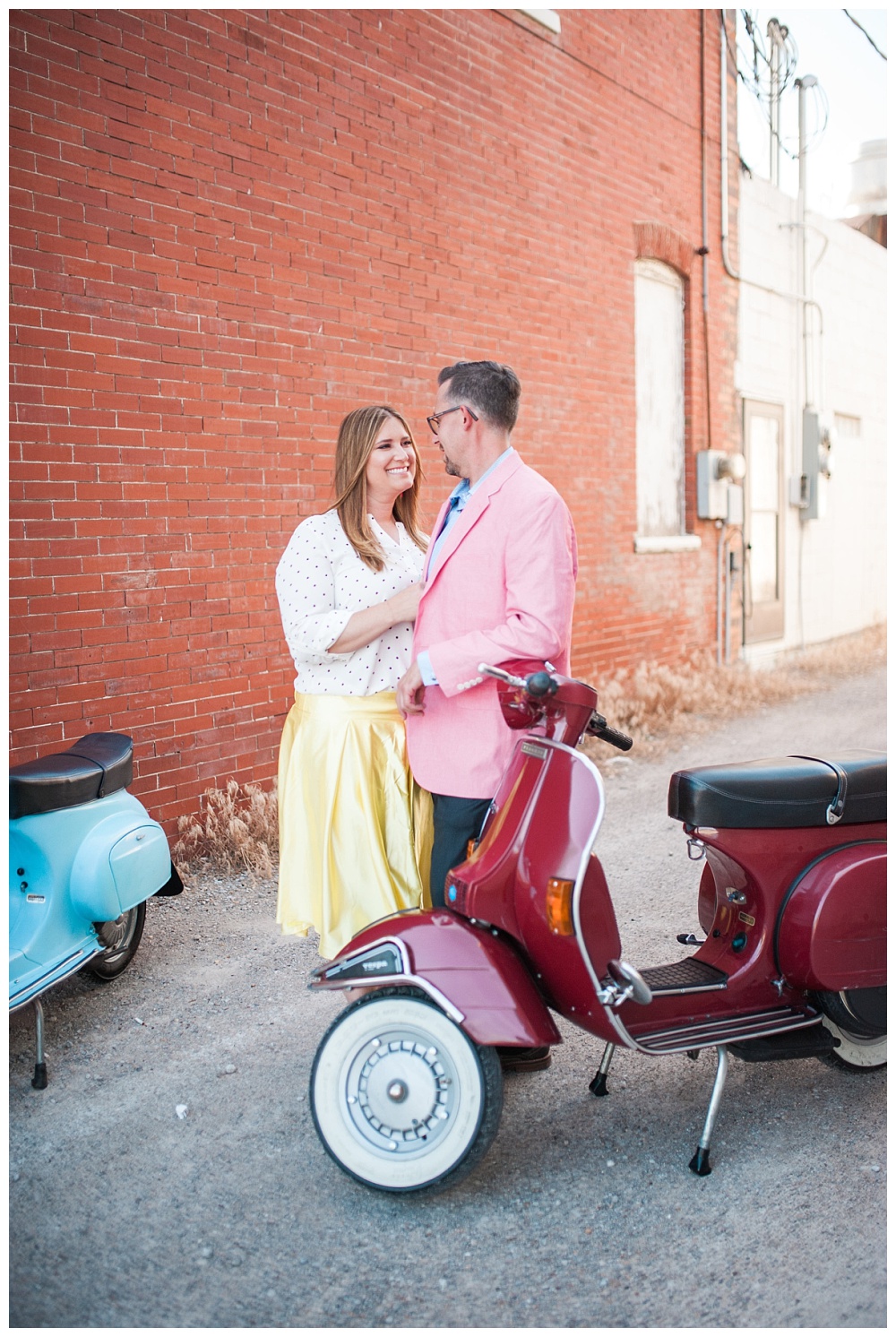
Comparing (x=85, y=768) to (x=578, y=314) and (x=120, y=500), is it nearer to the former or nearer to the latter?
(x=120, y=500)

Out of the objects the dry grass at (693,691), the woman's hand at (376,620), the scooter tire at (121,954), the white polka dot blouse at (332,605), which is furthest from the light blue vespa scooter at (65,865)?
→ the dry grass at (693,691)

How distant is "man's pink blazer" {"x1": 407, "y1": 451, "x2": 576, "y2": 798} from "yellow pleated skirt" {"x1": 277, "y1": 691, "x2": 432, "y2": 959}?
0.52 ft

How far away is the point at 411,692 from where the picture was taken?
118 inches

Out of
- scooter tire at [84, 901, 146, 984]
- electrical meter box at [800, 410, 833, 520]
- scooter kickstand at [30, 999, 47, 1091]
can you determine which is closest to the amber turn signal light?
scooter kickstand at [30, 999, 47, 1091]

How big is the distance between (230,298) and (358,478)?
2.58 m

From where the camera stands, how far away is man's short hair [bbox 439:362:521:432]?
9.80 ft

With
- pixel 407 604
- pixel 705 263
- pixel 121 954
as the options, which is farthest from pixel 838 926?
pixel 705 263

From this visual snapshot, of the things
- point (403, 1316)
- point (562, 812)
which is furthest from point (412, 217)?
point (403, 1316)

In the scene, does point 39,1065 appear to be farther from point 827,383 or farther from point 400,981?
point 827,383

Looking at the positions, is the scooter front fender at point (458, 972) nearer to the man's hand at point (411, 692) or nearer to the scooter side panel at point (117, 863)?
the man's hand at point (411, 692)

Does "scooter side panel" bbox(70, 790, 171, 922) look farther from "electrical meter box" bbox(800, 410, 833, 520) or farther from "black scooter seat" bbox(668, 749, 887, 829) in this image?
"electrical meter box" bbox(800, 410, 833, 520)

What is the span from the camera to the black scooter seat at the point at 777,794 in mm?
2906

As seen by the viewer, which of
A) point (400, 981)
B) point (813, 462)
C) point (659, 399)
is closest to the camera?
point (400, 981)

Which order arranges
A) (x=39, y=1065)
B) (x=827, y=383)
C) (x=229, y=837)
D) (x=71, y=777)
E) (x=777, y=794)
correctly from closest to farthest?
(x=777, y=794) < (x=39, y=1065) < (x=71, y=777) < (x=229, y=837) < (x=827, y=383)
